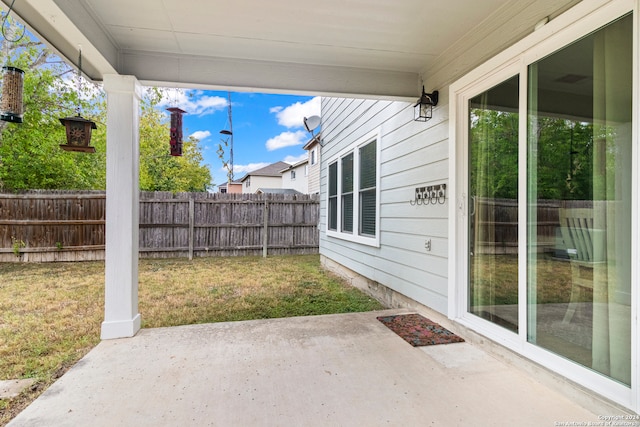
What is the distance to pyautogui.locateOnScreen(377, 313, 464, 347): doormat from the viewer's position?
8.73 ft

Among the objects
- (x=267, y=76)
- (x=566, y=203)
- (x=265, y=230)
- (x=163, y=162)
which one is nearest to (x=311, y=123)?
(x=265, y=230)

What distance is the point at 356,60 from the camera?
3.05 meters

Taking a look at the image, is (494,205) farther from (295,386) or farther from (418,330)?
(295,386)

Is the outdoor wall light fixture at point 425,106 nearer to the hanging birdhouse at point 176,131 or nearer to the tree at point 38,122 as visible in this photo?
the hanging birdhouse at point 176,131

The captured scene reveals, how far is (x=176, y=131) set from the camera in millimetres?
3475

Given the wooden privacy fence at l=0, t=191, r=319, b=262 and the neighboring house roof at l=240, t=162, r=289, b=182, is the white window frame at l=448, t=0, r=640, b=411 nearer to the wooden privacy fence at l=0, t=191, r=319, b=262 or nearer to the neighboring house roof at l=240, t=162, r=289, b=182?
the wooden privacy fence at l=0, t=191, r=319, b=262

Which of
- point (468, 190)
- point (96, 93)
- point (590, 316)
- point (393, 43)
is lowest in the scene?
point (590, 316)

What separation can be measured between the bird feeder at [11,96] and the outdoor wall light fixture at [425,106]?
3204 millimetres

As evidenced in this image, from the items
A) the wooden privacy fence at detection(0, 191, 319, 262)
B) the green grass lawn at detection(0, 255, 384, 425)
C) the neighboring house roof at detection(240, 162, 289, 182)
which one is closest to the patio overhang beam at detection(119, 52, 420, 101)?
the green grass lawn at detection(0, 255, 384, 425)

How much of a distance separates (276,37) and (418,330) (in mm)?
2780

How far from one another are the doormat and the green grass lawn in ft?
2.85

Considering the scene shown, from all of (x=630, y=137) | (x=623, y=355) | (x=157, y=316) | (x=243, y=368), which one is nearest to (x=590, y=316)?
(x=623, y=355)

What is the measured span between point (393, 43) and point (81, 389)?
3.34 m

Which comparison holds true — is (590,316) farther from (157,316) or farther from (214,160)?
(214,160)
